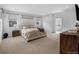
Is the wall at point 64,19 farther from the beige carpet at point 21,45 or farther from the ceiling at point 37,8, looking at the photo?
the beige carpet at point 21,45

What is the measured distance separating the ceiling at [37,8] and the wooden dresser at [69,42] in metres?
0.67

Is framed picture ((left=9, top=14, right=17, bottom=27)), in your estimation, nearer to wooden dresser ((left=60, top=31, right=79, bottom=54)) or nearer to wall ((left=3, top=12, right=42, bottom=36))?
wall ((left=3, top=12, right=42, bottom=36))

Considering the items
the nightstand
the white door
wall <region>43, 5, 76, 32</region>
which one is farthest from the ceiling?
the nightstand

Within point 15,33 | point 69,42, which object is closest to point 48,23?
point 69,42

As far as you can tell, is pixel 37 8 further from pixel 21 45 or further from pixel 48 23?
pixel 21 45

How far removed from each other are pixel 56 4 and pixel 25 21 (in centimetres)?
92

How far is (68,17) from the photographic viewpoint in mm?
1964

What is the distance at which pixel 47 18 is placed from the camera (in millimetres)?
2150

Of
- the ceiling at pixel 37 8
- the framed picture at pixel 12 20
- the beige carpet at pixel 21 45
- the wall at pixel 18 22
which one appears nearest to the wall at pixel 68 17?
the ceiling at pixel 37 8

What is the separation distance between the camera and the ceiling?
1.94m

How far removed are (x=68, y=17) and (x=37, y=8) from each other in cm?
83

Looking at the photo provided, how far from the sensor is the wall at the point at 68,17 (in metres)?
1.93

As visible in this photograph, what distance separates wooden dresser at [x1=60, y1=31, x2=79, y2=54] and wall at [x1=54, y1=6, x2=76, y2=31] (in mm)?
182
